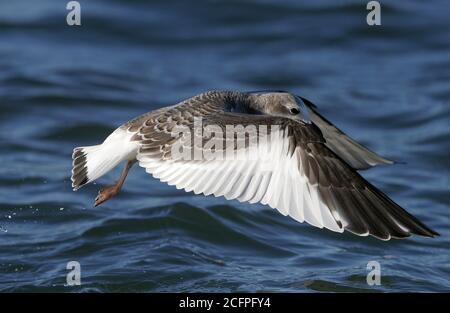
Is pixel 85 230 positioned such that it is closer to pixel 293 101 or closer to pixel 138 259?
pixel 138 259

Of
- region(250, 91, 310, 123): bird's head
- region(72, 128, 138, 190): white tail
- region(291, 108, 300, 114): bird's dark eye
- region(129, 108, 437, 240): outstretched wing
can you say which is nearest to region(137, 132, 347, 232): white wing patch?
region(129, 108, 437, 240): outstretched wing

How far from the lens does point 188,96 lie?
452 inches

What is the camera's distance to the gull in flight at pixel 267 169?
559cm

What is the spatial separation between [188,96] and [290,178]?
5.77 m

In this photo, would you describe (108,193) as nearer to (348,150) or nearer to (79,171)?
(79,171)

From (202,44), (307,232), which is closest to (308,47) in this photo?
(202,44)

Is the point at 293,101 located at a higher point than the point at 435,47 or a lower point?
lower

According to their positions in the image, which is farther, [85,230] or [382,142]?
[382,142]

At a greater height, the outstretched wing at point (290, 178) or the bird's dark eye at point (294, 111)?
the bird's dark eye at point (294, 111)

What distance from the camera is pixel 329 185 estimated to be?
5801 millimetres

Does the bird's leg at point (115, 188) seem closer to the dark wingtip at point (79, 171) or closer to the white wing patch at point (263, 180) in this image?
the dark wingtip at point (79, 171)

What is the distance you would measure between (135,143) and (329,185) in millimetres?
1345

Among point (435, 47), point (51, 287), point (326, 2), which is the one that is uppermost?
point (326, 2)

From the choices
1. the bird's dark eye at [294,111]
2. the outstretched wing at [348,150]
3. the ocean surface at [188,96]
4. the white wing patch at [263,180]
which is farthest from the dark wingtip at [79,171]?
the outstretched wing at [348,150]
